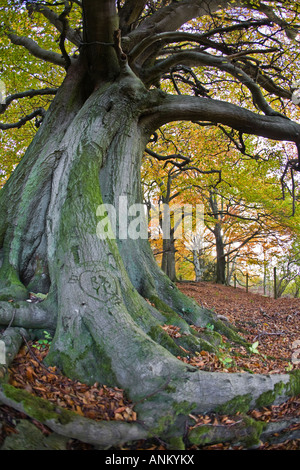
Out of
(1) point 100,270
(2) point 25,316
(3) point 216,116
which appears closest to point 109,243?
(1) point 100,270

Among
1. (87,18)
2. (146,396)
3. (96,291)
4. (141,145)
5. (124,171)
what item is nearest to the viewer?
(146,396)

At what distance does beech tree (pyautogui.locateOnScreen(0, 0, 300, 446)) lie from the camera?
263 cm

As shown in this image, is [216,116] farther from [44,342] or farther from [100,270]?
[44,342]

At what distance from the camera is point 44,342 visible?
3367mm

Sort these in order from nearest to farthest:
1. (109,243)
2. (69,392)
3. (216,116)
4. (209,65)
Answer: (69,392) < (109,243) < (216,116) < (209,65)

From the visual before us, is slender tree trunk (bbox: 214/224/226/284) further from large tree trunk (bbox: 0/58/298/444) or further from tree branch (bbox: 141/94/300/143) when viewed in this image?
large tree trunk (bbox: 0/58/298/444)

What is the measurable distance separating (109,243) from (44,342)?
1.30 metres

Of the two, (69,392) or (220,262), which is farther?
(220,262)

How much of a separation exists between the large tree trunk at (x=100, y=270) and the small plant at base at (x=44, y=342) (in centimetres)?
16
